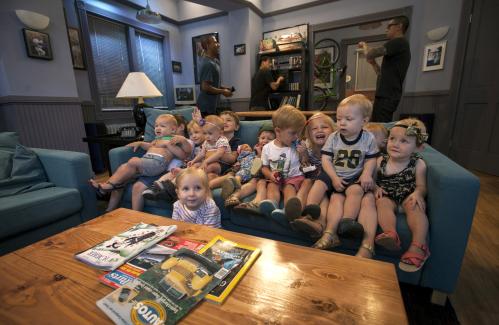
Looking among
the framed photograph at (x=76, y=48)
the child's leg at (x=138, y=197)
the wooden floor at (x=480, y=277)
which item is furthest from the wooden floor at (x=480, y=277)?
the framed photograph at (x=76, y=48)

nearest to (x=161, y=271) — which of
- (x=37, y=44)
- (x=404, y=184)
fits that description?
(x=404, y=184)

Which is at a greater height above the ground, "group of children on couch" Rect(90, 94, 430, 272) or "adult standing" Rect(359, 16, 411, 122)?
"adult standing" Rect(359, 16, 411, 122)

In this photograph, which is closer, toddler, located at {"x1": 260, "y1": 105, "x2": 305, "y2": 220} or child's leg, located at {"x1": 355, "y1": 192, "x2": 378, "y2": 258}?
child's leg, located at {"x1": 355, "y1": 192, "x2": 378, "y2": 258}

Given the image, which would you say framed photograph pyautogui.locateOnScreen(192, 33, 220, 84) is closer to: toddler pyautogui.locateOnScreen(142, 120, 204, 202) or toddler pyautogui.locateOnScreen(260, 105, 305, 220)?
toddler pyautogui.locateOnScreen(142, 120, 204, 202)

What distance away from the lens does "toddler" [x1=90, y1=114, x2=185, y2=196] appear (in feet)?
5.71

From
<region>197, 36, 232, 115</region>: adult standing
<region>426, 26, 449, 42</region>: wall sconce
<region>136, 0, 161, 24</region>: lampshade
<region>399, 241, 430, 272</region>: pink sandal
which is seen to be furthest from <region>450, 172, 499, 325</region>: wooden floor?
<region>136, 0, 161, 24</region>: lampshade

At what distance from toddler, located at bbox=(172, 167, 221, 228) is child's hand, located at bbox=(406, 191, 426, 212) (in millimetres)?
936

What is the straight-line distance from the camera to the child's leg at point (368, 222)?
3.35 ft

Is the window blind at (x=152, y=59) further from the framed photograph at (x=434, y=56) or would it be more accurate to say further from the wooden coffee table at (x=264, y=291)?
the framed photograph at (x=434, y=56)

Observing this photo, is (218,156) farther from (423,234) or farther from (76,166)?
(423,234)

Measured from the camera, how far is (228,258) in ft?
2.56

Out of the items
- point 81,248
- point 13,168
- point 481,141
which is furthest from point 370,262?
point 481,141

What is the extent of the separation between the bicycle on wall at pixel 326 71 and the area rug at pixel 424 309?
386 centimetres

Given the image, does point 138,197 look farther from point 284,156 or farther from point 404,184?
point 404,184
